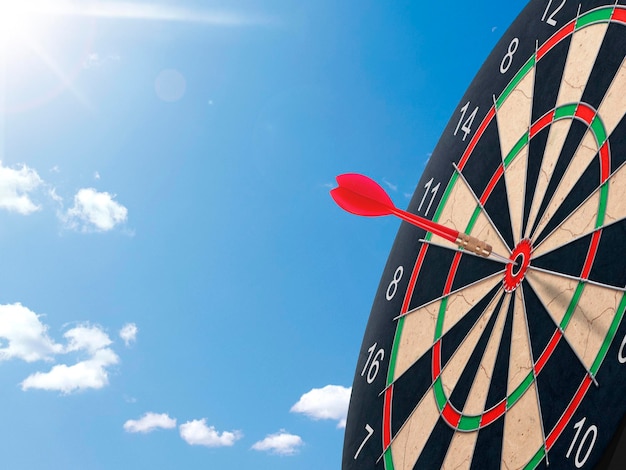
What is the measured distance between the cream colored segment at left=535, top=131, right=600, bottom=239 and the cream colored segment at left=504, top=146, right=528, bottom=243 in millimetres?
187

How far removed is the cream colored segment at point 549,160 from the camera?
11.3ft

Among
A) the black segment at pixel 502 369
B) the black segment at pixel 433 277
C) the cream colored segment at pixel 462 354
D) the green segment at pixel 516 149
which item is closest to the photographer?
the black segment at pixel 502 369

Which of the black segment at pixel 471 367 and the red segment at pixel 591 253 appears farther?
the black segment at pixel 471 367

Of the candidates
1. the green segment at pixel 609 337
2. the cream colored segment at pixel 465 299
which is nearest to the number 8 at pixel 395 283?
the cream colored segment at pixel 465 299

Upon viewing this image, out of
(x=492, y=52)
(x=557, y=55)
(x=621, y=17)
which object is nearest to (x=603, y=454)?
(x=621, y=17)

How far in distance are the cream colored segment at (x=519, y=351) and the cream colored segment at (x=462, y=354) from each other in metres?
0.23

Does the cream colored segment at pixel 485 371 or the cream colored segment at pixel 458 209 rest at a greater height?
the cream colored segment at pixel 458 209

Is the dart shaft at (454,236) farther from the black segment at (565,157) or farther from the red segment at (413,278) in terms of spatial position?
the red segment at (413,278)

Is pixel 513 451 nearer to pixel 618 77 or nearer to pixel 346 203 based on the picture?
pixel 346 203

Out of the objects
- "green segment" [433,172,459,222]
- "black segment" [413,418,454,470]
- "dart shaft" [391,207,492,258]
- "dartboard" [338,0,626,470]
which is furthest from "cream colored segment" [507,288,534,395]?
"green segment" [433,172,459,222]

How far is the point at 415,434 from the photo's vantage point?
12.5 feet

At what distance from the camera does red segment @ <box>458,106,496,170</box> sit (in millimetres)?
4363

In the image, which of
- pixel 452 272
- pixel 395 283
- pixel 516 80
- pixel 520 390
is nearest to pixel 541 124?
pixel 516 80

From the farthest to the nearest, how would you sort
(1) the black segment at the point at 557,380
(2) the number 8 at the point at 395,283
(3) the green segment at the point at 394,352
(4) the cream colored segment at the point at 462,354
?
(2) the number 8 at the point at 395,283 < (3) the green segment at the point at 394,352 < (4) the cream colored segment at the point at 462,354 < (1) the black segment at the point at 557,380
